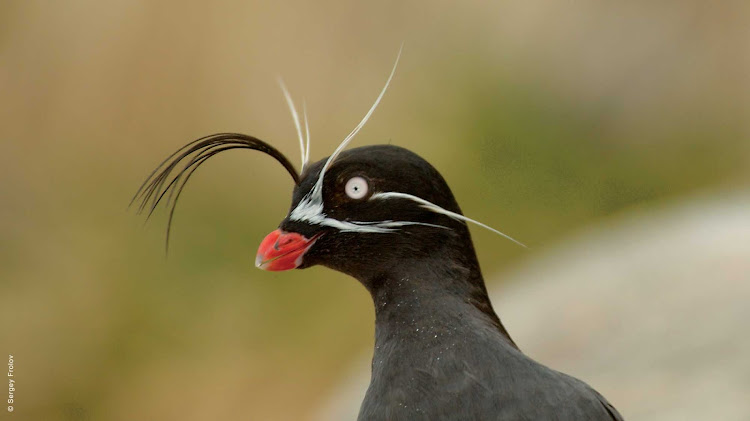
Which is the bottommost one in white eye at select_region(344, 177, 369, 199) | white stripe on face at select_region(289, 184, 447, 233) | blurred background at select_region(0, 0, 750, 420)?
white stripe on face at select_region(289, 184, 447, 233)

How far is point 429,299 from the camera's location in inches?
101

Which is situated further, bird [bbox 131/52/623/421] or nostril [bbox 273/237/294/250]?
nostril [bbox 273/237/294/250]

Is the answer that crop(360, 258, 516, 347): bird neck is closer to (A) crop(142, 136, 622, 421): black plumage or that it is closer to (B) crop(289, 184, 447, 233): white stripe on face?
(A) crop(142, 136, 622, 421): black plumage

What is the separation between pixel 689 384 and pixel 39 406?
177 inches

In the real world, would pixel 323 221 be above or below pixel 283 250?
above

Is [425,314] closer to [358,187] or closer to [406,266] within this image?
[406,266]

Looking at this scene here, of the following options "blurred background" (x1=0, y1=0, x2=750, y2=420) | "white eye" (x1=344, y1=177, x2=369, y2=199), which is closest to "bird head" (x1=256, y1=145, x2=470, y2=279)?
"white eye" (x1=344, y1=177, x2=369, y2=199)

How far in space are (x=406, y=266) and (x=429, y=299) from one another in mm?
101

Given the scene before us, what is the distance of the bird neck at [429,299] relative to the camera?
2.54 meters

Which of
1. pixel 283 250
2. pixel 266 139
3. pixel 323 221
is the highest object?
pixel 266 139

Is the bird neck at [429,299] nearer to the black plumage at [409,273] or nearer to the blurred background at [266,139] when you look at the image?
the black plumage at [409,273]

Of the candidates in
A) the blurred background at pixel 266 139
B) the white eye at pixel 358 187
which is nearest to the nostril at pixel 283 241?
the white eye at pixel 358 187

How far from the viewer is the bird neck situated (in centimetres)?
254

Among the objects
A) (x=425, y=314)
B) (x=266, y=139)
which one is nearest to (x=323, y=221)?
(x=425, y=314)
